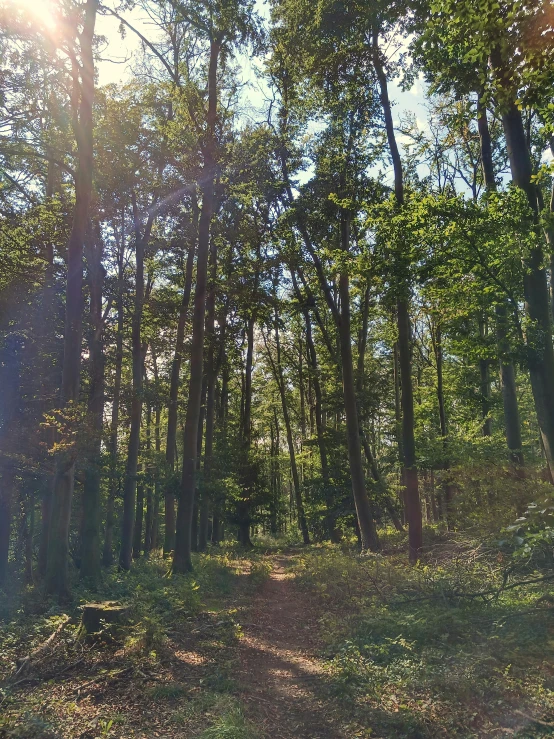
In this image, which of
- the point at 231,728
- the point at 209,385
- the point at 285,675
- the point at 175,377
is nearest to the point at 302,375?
the point at 209,385

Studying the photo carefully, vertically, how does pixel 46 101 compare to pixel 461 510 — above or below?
above

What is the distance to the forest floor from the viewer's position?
445 centimetres

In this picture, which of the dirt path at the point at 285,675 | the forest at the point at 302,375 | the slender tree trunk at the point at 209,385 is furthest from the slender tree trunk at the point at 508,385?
the slender tree trunk at the point at 209,385

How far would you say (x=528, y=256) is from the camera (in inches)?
304

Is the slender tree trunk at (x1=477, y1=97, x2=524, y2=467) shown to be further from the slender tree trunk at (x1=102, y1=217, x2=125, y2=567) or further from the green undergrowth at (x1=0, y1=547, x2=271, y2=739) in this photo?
the slender tree trunk at (x1=102, y1=217, x2=125, y2=567)

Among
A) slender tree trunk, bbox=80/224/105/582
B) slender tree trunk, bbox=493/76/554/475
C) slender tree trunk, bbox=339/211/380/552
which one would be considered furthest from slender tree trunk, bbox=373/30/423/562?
slender tree trunk, bbox=80/224/105/582

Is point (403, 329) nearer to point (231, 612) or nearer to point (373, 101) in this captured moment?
point (373, 101)

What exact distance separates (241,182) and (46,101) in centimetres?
631

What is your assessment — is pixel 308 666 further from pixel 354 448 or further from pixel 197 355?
pixel 354 448

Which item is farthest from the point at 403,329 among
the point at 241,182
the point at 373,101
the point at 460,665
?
the point at 460,665

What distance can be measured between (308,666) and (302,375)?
57.8 ft

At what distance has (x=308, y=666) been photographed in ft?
21.2

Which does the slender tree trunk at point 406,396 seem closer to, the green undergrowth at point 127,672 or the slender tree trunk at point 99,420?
the green undergrowth at point 127,672

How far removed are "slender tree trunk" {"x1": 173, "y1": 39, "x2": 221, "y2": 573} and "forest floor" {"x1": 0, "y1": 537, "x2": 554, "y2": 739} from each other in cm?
344
